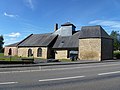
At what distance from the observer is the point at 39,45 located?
4978cm

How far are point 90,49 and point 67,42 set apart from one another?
7076 millimetres

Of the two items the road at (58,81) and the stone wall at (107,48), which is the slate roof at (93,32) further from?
the road at (58,81)

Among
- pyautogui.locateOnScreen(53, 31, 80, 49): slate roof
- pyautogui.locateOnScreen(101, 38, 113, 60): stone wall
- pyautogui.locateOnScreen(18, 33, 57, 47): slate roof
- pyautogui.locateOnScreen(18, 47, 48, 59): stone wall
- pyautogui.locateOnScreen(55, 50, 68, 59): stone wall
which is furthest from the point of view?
pyautogui.locateOnScreen(18, 33, 57, 47): slate roof

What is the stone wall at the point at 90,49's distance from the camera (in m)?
41.3

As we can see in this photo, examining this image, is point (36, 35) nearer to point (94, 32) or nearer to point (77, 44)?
point (77, 44)

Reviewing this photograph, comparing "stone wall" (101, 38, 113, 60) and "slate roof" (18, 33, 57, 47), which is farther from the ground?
"slate roof" (18, 33, 57, 47)

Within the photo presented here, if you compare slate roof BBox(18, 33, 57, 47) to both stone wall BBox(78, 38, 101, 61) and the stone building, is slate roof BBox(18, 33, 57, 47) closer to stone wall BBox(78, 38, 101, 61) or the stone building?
the stone building

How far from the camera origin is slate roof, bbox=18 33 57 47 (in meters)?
50.2

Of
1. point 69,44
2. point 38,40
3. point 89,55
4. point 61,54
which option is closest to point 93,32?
point 89,55

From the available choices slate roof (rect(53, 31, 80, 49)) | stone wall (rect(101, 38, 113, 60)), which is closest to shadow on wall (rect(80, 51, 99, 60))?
stone wall (rect(101, 38, 113, 60))

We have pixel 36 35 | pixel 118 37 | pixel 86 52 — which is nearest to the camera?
pixel 86 52

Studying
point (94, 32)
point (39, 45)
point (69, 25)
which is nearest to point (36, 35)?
point (39, 45)

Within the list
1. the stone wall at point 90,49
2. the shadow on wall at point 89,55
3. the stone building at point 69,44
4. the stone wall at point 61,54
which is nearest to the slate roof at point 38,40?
the stone building at point 69,44

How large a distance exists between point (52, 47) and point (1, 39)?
243 ft
